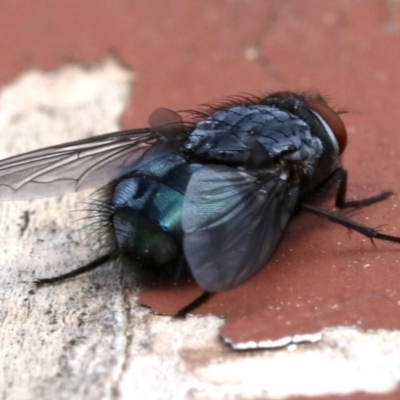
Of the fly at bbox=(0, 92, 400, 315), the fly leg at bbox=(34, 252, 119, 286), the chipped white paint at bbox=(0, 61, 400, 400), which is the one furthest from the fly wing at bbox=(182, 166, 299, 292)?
the fly leg at bbox=(34, 252, 119, 286)

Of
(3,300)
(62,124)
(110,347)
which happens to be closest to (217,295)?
(110,347)

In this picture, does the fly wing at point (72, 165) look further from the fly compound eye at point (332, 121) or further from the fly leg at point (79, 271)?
the fly compound eye at point (332, 121)

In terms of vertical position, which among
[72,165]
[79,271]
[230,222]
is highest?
[230,222]

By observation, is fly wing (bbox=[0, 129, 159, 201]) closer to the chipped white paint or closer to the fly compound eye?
the chipped white paint

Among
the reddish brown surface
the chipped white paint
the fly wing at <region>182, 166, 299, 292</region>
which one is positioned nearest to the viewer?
the chipped white paint

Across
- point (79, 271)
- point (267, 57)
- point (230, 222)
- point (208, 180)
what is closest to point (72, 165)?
point (79, 271)

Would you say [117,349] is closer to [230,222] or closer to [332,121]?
[230,222]

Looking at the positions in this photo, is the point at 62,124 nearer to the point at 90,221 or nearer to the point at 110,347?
the point at 90,221
